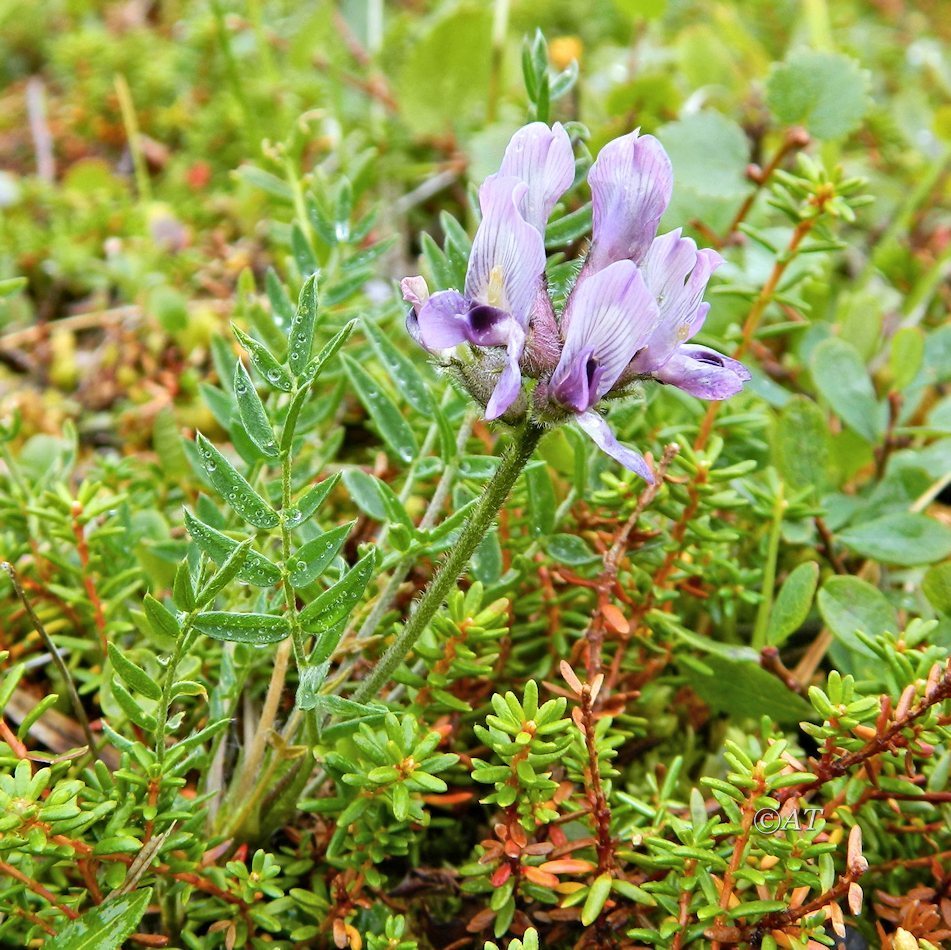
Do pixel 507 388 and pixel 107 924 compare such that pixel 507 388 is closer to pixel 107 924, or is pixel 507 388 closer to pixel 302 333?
pixel 302 333

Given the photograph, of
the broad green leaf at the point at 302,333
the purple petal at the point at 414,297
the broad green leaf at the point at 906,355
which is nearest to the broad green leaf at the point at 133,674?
the broad green leaf at the point at 302,333

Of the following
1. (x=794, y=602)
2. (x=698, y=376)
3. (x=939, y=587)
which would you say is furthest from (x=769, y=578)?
(x=698, y=376)

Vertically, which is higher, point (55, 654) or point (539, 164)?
point (539, 164)

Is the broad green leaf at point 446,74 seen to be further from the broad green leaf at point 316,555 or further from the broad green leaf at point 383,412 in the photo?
the broad green leaf at point 316,555

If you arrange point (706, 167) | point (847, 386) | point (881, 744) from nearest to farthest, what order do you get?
1. point (881, 744)
2. point (847, 386)
3. point (706, 167)

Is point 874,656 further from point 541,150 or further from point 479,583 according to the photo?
point 541,150

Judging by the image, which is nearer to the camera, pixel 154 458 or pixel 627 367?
pixel 627 367

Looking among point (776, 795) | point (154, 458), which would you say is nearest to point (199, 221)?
point (154, 458)
